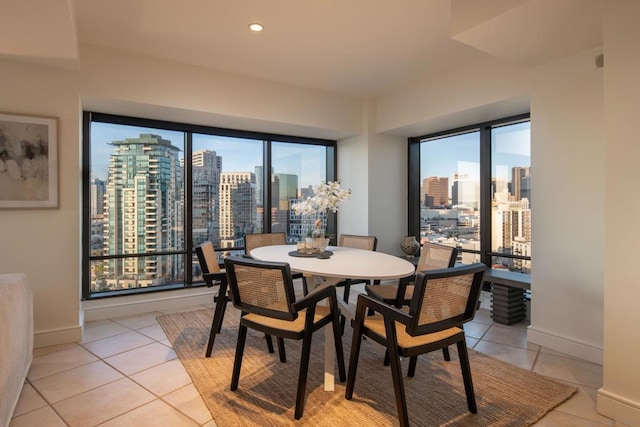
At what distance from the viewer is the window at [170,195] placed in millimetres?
3816

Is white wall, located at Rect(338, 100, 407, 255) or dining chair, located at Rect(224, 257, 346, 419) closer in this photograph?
dining chair, located at Rect(224, 257, 346, 419)

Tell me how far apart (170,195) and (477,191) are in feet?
12.2

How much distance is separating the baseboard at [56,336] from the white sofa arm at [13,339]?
21.4 inches

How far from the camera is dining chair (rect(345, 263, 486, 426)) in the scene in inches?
68.7

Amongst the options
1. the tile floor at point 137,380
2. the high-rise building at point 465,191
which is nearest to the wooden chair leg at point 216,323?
the tile floor at point 137,380

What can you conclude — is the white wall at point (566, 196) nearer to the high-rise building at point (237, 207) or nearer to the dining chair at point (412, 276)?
the dining chair at point (412, 276)

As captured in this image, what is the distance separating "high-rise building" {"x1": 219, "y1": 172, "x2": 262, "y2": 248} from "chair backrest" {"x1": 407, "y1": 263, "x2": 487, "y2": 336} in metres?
3.28

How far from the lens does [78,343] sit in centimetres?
305

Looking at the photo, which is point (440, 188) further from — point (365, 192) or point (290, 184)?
point (290, 184)

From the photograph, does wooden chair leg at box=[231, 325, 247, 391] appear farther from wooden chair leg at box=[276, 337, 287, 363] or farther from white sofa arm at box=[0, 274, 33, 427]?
white sofa arm at box=[0, 274, 33, 427]

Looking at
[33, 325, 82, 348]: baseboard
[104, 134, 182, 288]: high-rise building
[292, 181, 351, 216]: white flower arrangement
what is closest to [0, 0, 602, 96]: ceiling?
[104, 134, 182, 288]: high-rise building

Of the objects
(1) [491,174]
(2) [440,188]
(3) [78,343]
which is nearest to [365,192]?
(2) [440,188]

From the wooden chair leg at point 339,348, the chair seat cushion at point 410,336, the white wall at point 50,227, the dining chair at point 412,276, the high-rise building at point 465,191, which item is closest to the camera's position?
the chair seat cushion at point 410,336

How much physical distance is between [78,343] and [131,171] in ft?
6.09
